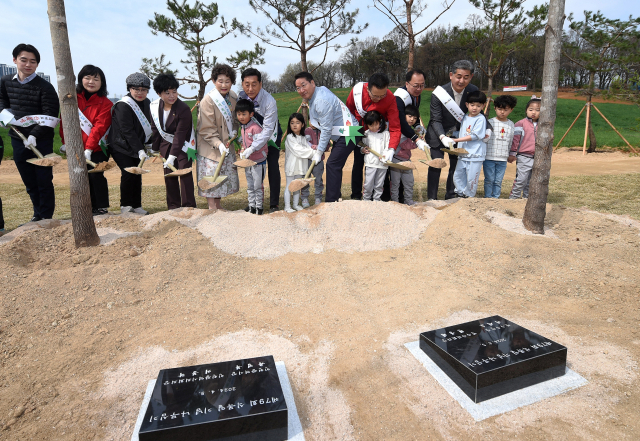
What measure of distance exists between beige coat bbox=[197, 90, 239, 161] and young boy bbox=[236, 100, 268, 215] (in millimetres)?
185

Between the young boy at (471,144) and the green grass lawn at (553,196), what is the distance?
2.12ft

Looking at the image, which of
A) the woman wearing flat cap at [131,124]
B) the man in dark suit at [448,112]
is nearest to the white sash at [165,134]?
the woman wearing flat cap at [131,124]

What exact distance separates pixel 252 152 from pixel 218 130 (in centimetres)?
45

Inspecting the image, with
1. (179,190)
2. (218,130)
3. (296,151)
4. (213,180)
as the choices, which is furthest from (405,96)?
(179,190)

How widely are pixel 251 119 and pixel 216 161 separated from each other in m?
0.59

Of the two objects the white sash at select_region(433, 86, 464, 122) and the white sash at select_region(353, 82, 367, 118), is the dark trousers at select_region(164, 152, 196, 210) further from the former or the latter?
the white sash at select_region(433, 86, 464, 122)

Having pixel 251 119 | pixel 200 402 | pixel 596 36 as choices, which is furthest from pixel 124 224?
pixel 596 36

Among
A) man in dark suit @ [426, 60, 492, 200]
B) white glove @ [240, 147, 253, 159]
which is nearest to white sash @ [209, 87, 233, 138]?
white glove @ [240, 147, 253, 159]

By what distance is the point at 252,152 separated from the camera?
4328 mm

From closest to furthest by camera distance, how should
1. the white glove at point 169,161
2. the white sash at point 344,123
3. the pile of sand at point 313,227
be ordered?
the pile of sand at point 313,227 → the white glove at point 169,161 → the white sash at point 344,123

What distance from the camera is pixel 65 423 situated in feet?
5.52

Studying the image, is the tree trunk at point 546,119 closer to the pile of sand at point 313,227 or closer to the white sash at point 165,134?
the pile of sand at point 313,227

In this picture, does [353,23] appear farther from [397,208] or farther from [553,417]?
[553,417]

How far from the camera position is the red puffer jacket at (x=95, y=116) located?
4336 millimetres
